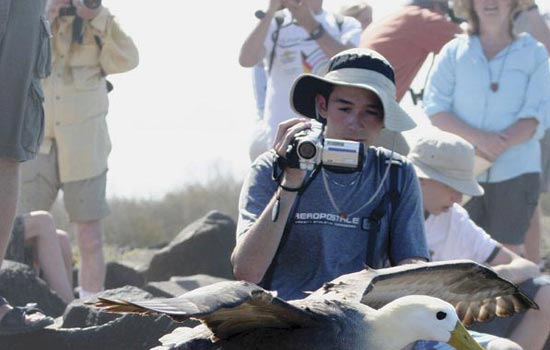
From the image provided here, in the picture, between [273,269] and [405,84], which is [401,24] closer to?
[405,84]

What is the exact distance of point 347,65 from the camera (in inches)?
230

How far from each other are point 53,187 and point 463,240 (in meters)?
3.05

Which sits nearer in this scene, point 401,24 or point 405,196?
point 405,196

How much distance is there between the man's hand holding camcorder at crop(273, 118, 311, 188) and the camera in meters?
5.42

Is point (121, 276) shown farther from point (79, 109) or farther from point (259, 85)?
point (79, 109)

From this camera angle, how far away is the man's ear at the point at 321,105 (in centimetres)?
594

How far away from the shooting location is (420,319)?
5098mm

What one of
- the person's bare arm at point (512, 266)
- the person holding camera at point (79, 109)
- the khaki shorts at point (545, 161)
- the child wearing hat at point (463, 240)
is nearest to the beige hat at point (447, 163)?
the child wearing hat at point (463, 240)

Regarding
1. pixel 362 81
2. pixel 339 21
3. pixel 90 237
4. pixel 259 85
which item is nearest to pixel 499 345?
pixel 362 81

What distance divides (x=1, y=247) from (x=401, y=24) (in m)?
3.37

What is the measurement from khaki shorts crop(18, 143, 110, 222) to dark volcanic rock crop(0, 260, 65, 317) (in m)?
0.74

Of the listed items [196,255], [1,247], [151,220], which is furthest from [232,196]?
[1,247]

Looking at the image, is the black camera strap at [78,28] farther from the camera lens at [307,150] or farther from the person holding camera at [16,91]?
the camera lens at [307,150]

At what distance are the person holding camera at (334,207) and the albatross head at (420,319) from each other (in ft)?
1.55
